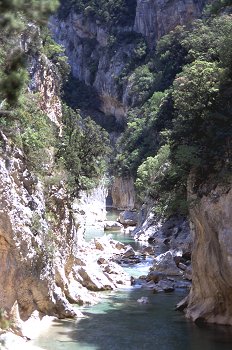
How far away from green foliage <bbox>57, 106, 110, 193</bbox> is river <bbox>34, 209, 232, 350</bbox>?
666cm

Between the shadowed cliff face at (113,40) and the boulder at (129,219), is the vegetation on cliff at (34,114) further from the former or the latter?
the shadowed cliff face at (113,40)

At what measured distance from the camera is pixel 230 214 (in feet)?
64.7

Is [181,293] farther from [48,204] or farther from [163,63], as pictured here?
[163,63]

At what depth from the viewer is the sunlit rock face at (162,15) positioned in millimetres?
84125

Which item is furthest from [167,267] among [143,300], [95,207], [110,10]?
[110,10]

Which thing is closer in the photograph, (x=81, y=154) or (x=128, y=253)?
(x=81, y=154)

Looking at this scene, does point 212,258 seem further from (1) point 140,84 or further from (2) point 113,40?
(2) point 113,40

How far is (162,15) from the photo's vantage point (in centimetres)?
8725

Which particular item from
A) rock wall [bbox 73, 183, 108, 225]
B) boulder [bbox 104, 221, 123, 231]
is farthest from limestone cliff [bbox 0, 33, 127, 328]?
rock wall [bbox 73, 183, 108, 225]

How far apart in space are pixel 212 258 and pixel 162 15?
72069mm

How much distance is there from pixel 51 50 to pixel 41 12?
3107cm

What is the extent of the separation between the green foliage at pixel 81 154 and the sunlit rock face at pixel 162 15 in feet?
174

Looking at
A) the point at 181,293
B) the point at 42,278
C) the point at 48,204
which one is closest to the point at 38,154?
the point at 48,204

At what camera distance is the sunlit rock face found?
84.1 m
